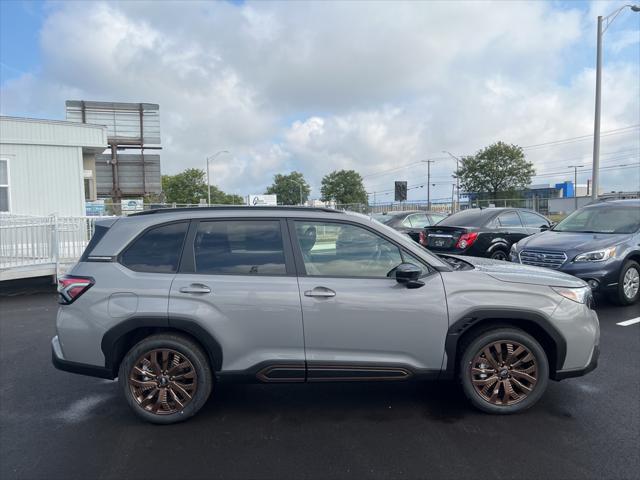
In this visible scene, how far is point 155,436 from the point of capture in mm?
3600

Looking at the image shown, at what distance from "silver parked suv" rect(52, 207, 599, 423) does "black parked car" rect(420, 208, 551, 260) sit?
643cm

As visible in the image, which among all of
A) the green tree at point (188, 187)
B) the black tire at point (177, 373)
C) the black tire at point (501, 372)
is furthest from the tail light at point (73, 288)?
the green tree at point (188, 187)

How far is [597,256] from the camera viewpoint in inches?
283

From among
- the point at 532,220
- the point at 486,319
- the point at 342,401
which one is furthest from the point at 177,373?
the point at 532,220

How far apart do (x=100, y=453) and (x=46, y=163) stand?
516 inches

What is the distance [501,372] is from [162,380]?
8.96ft

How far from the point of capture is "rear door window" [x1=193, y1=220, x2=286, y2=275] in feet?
12.5

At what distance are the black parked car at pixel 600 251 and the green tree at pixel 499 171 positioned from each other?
6241cm

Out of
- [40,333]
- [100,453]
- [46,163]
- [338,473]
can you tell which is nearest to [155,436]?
[100,453]

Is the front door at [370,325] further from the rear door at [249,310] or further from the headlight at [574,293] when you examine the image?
the headlight at [574,293]

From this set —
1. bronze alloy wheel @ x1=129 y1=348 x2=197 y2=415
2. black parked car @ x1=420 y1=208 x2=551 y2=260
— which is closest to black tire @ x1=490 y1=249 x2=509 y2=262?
black parked car @ x1=420 y1=208 x2=551 y2=260

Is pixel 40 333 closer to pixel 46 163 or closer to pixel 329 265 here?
pixel 329 265

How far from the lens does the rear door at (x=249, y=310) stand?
3.65m

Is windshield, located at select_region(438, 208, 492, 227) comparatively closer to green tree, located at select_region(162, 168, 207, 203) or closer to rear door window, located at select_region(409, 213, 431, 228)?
A: rear door window, located at select_region(409, 213, 431, 228)
